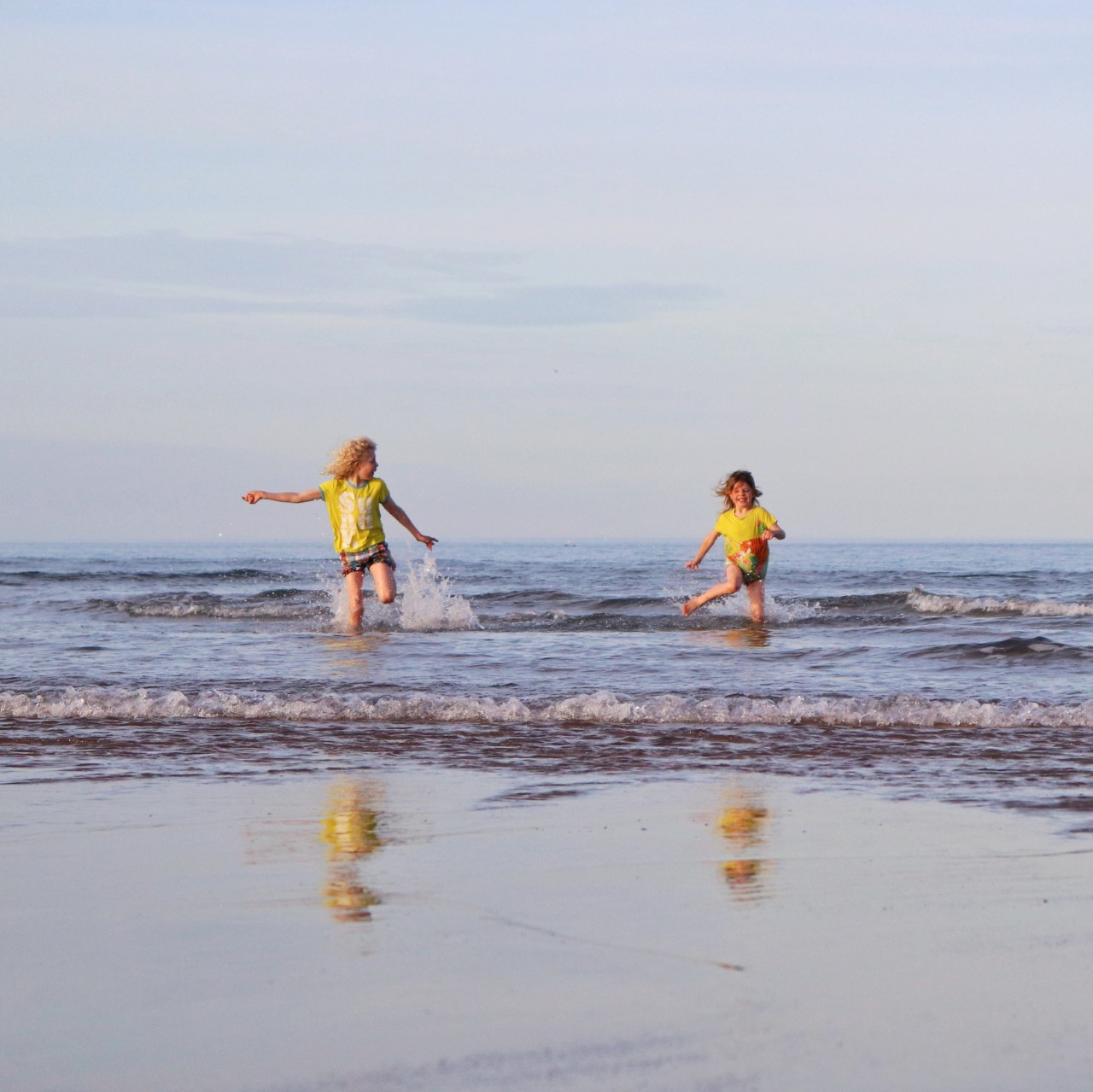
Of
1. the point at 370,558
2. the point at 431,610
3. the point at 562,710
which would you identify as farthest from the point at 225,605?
the point at 562,710

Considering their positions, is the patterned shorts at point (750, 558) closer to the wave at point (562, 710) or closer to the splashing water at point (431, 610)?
the splashing water at point (431, 610)

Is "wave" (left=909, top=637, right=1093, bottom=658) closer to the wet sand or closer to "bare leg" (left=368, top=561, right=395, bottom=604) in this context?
"bare leg" (left=368, top=561, right=395, bottom=604)

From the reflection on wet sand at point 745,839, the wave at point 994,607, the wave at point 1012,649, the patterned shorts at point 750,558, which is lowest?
the wave at point 994,607

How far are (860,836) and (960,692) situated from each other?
459 centimetres

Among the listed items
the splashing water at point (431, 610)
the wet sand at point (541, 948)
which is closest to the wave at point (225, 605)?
the splashing water at point (431, 610)

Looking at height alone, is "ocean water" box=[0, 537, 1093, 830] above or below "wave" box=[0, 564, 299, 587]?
below

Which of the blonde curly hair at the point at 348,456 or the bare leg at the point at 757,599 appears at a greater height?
the blonde curly hair at the point at 348,456

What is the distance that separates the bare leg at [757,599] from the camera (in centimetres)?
1447

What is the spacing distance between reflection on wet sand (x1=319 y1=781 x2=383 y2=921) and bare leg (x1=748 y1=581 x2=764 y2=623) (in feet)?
31.1

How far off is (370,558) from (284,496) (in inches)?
40.5

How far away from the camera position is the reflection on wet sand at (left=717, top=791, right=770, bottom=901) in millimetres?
3674

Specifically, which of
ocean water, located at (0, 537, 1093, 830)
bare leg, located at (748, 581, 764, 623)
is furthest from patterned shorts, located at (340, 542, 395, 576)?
bare leg, located at (748, 581, 764, 623)

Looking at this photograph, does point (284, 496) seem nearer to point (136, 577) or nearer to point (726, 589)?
point (726, 589)

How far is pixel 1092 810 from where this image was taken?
4871mm
